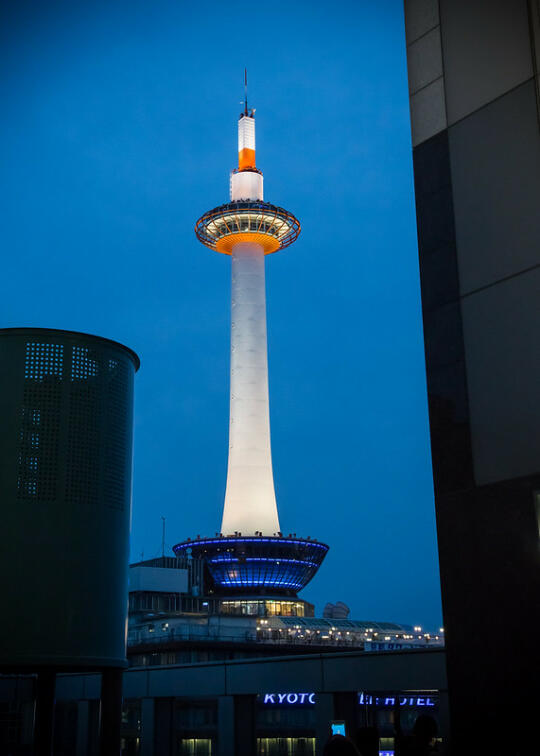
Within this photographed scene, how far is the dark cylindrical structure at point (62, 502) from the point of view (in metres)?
27.8

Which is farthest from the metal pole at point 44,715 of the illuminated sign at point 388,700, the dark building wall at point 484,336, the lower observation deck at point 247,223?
the lower observation deck at point 247,223

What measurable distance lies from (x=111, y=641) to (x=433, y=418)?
16.6 metres

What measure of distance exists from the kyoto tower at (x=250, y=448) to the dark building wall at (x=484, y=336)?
94430mm

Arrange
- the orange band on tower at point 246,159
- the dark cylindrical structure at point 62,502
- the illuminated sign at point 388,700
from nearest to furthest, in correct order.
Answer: the dark cylindrical structure at point 62,502 → the illuminated sign at point 388,700 → the orange band on tower at point 246,159

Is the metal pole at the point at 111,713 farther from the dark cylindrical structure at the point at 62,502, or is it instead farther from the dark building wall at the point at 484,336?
the dark building wall at the point at 484,336

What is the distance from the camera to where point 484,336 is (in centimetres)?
1672

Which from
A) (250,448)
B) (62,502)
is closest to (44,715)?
(62,502)

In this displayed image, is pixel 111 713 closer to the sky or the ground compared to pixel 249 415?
closer to the ground

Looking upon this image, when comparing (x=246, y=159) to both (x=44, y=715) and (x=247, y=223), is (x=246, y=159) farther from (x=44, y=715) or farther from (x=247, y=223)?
(x=44, y=715)

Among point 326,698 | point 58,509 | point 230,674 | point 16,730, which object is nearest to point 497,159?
point 58,509

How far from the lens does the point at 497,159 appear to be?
17234 millimetres

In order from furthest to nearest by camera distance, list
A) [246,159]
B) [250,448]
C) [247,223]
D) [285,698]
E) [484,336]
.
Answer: [246,159], [247,223], [250,448], [285,698], [484,336]

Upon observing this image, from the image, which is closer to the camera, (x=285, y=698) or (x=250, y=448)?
(x=285, y=698)

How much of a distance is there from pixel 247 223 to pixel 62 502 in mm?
94752
